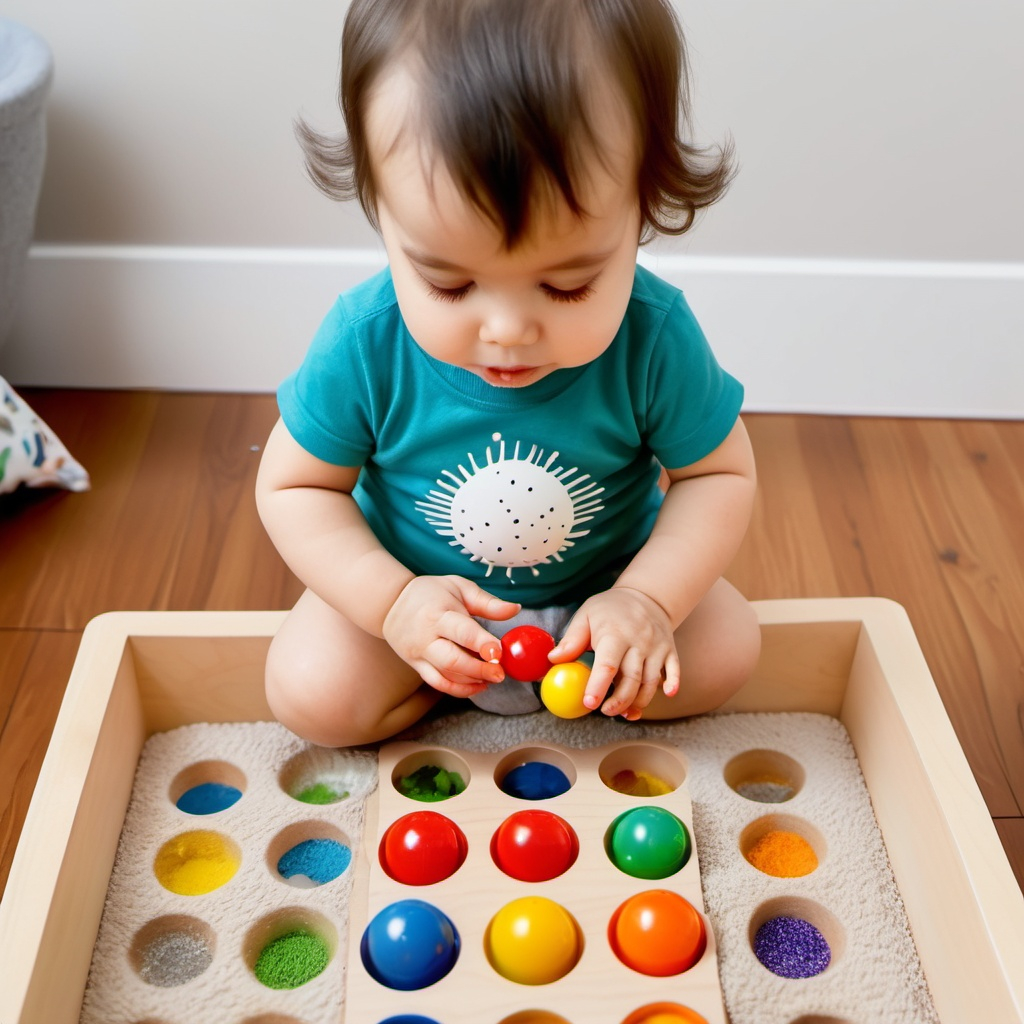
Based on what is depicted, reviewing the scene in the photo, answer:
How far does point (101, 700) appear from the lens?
69 centimetres

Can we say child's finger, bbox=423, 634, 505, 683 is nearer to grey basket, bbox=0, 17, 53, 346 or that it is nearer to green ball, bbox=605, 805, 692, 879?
green ball, bbox=605, 805, 692, 879

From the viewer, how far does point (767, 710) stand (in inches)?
31.2

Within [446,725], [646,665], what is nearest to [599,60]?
[646,665]

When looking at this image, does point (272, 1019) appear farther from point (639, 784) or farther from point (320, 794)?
point (639, 784)

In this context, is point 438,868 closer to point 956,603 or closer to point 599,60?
point 599,60

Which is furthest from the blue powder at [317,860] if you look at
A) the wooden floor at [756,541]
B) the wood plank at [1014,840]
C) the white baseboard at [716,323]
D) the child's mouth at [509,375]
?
the white baseboard at [716,323]

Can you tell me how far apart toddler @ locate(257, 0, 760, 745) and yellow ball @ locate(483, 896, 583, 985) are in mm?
115

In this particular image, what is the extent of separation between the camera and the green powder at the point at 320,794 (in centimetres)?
74

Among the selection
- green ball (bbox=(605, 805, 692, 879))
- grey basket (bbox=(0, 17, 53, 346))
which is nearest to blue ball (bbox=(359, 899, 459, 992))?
green ball (bbox=(605, 805, 692, 879))

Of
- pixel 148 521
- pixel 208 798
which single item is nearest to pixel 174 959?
pixel 208 798

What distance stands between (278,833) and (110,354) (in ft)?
2.21

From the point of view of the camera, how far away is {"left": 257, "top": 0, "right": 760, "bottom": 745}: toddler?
51cm

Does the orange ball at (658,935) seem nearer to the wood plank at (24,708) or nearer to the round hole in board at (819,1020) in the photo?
the round hole in board at (819,1020)

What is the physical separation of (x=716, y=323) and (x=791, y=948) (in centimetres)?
67
